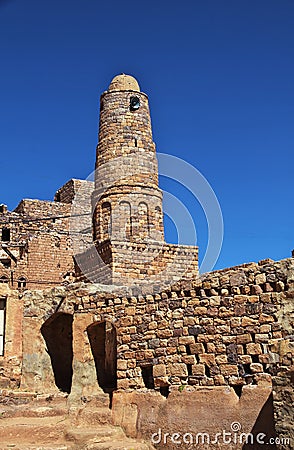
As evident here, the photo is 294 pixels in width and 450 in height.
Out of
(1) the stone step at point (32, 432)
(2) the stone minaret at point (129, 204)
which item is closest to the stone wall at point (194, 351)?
(1) the stone step at point (32, 432)

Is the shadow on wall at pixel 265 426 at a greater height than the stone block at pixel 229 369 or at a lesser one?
lesser

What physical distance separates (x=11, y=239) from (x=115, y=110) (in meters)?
10.3

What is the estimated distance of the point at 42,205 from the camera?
27.2m

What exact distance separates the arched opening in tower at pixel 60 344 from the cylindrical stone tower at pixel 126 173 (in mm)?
3866

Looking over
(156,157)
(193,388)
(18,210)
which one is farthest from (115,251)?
(18,210)

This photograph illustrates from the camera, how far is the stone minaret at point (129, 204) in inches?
621

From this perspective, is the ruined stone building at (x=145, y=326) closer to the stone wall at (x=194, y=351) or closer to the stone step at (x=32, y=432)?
the stone wall at (x=194, y=351)

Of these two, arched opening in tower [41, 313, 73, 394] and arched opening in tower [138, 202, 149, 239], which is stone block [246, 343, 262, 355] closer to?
arched opening in tower [41, 313, 73, 394]

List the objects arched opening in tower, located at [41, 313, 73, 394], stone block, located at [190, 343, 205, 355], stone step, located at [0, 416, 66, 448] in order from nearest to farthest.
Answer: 1. stone block, located at [190, 343, 205, 355]
2. stone step, located at [0, 416, 66, 448]
3. arched opening in tower, located at [41, 313, 73, 394]

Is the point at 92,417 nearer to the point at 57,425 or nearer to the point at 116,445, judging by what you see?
the point at 57,425

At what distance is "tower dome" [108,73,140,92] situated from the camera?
720 inches

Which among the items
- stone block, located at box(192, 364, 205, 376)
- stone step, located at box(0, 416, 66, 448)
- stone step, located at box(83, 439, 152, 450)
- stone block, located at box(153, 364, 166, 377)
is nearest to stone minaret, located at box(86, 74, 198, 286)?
stone block, located at box(153, 364, 166, 377)

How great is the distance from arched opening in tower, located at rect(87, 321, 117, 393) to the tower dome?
9.34m

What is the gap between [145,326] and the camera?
10.3 m
